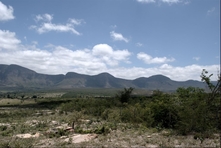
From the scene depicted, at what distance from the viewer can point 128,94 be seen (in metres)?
60.4

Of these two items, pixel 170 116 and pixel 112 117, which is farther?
pixel 112 117

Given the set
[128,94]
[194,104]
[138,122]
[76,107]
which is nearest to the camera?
[194,104]

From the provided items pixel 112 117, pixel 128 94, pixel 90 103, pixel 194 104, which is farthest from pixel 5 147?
pixel 128 94

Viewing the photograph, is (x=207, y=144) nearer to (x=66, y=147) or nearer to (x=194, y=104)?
(x=194, y=104)

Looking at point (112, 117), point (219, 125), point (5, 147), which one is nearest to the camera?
point (5, 147)

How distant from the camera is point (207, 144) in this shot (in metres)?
12.8

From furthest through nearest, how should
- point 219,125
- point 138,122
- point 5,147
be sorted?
point 138,122 → point 219,125 → point 5,147

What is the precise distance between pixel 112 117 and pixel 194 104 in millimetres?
17435

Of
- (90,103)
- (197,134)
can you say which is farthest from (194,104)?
(90,103)

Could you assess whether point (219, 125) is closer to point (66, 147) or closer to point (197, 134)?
point (197, 134)

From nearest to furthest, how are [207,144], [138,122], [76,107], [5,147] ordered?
[207,144] → [5,147] → [138,122] → [76,107]

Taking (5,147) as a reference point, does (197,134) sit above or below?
above

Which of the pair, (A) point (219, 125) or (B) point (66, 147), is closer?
(B) point (66, 147)

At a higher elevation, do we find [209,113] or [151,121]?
[209,113]
